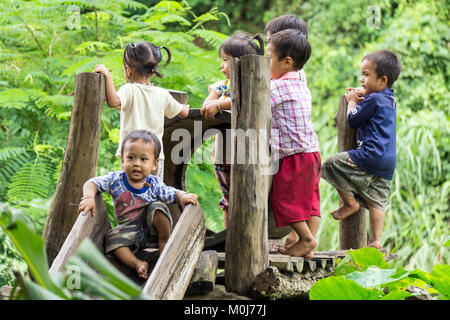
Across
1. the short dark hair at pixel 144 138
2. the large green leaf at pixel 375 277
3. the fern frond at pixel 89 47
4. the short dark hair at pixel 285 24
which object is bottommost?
the large green leaf at pixel 375 277

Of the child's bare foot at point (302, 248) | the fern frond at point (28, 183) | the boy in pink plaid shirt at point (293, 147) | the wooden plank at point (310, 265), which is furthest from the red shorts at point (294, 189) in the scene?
the fern frond at point (28, 183)

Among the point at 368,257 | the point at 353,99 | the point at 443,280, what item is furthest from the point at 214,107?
the point at 443,280

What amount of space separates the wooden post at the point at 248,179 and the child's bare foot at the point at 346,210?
A: 3.92 ft

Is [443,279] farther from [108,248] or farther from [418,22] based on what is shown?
[418,22]

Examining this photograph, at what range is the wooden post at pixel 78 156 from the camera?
3.74 meters

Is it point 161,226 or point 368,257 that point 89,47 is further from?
point 368,257

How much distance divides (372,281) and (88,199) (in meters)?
1.56

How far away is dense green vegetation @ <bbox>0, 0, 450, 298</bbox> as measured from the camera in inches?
241

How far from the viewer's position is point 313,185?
3783 mm

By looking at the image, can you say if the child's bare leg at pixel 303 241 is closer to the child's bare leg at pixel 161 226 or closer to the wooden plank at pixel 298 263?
the wooden plank at pixel 298 263

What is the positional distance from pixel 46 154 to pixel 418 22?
5.81 metres

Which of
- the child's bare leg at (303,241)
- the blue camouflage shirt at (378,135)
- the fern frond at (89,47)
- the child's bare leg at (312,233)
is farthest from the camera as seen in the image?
the fern frond at (89,47)

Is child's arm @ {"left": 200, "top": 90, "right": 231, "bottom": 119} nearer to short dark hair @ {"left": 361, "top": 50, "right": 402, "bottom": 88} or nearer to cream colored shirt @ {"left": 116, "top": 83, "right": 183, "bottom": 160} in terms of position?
cream colored shirt @ {"left": 116, "top": 83, "right": 183, "bottom": 160}

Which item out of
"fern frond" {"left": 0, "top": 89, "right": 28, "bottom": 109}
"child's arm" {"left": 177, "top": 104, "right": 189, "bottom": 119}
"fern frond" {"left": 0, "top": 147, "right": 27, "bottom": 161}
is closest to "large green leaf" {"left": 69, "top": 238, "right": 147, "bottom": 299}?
"child's arm" {"left": 177, "top": 104, "right": 189, "bottom": 119}
